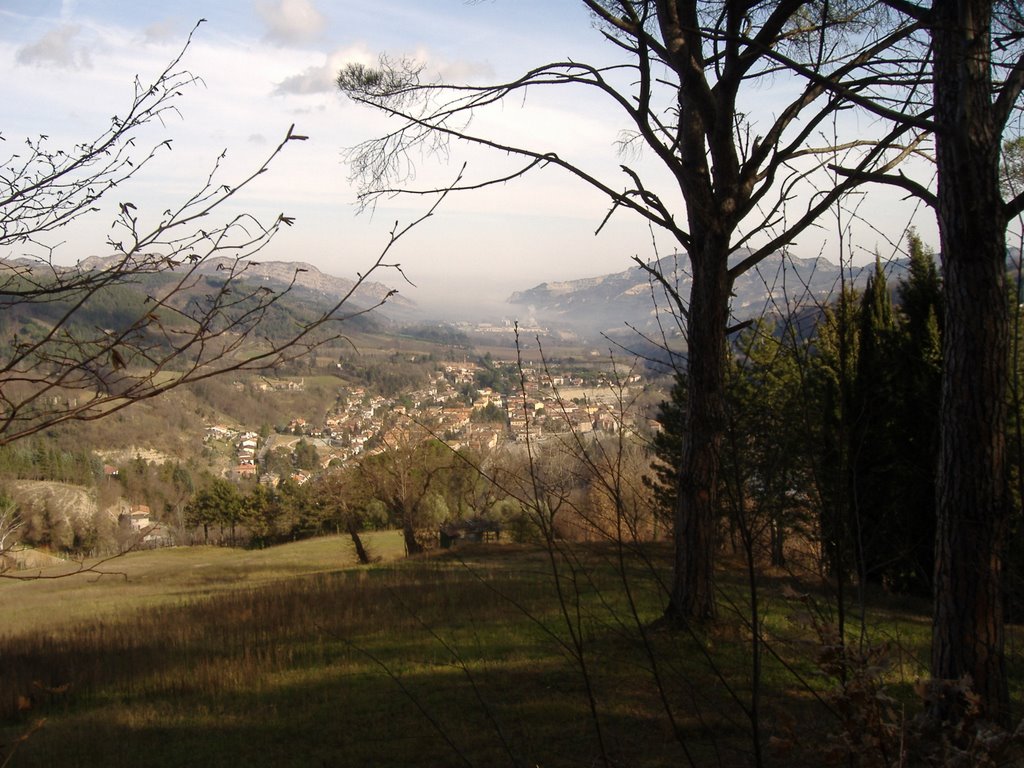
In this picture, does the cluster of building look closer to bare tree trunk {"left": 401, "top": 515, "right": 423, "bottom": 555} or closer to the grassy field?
the grassy field

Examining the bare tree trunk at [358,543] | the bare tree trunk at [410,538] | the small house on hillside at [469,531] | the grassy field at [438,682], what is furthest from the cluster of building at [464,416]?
the small house on hillside at [469,531]

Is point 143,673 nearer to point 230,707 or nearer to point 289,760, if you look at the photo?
point 230,707

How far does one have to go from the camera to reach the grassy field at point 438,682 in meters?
3.45

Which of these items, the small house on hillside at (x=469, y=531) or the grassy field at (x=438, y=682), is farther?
the small house on hillside at (x=469, y=531)

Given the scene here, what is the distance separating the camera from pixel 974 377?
3.27m

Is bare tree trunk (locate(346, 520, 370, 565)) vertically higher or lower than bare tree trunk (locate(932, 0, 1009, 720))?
lower

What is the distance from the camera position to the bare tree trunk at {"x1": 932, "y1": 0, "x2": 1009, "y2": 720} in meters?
3.22

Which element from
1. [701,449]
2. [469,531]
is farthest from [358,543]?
[701,449]

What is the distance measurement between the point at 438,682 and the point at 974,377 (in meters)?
4.00

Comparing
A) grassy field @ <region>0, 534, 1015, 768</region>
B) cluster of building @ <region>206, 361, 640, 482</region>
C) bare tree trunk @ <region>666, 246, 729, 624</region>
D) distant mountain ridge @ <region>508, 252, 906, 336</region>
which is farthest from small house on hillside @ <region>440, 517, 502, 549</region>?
bare tree trunk @ <region>666, 246, 729, 624</region>

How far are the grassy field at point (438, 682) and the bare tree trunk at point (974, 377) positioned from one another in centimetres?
31

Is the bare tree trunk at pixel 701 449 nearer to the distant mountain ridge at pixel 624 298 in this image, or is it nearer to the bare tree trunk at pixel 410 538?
the distant mountain ridge at pixel 624 298

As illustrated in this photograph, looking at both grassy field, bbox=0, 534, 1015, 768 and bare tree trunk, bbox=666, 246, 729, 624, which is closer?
grassy field, bbox=0, 534, 1015, 768

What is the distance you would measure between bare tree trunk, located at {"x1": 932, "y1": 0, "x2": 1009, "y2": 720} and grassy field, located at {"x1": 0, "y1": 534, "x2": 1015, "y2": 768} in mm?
314
